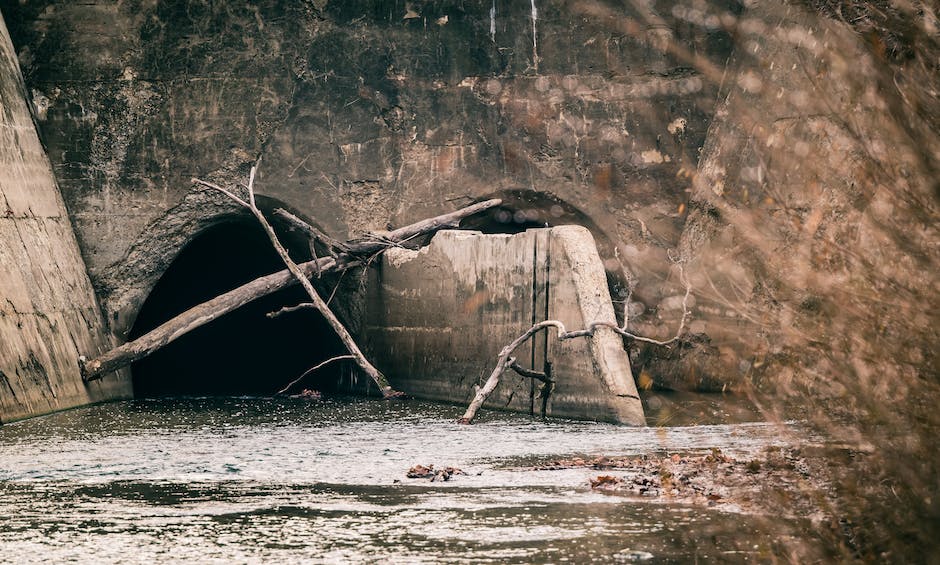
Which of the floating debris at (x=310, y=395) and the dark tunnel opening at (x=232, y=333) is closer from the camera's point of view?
the floating debris at (x=310, y=395)

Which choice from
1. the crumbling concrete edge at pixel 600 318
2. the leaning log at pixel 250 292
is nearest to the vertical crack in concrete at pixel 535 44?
the leaning log at pixel 250 292

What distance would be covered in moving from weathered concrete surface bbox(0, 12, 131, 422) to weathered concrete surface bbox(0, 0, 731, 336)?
40cm

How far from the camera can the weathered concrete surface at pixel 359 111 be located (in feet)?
43.8

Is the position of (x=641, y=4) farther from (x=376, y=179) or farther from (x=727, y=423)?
(x=727, y=423)

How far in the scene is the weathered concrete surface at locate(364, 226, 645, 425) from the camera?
10.2m

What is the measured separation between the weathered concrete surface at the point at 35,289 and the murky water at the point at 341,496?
0.49 meters

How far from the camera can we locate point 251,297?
12328 millimetres

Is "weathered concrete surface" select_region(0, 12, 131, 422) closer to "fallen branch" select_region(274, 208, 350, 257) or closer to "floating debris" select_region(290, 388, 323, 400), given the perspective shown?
"floating debris" select_region(290, 388, 323, 400)

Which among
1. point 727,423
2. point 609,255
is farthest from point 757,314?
point 609,255

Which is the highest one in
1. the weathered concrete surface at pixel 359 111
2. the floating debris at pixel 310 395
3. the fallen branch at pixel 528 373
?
the weathered concrete surface at pixel 359 111

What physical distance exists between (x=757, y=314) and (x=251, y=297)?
28.5ft

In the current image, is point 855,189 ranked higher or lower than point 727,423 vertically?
higher

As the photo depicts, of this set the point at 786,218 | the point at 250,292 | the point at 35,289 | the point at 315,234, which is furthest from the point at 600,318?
the point at 35,289

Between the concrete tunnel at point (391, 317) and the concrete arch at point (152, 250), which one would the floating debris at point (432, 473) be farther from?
the concrete arch at point (152, 250)
